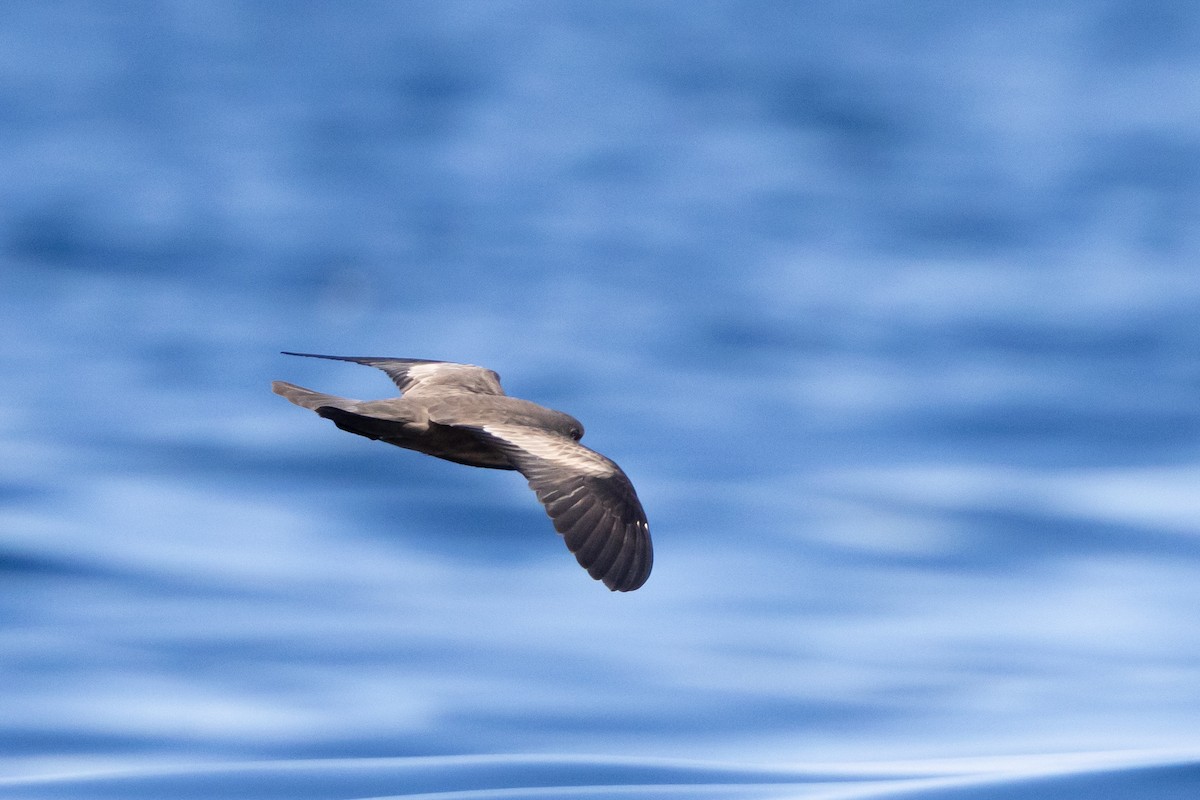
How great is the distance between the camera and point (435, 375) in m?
9.30

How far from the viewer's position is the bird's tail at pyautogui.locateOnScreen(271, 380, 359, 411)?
7672 mm

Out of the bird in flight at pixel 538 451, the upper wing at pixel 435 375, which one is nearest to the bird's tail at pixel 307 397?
the bird in flight at pixel 538 451

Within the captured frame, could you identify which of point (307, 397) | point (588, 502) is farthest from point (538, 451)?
point (307, 397)

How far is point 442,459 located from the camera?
7793 mm

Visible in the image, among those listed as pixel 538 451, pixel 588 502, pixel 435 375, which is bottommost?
pixel 588 502

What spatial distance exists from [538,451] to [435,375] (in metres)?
1.97

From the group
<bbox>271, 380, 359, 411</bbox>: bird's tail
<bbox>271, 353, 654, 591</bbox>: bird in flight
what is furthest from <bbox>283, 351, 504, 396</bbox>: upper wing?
<bbox>271, 353, 654, 591</bbox>: bird in flight

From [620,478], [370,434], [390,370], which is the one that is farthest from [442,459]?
[390,370]

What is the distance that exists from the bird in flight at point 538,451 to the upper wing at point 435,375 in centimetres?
82

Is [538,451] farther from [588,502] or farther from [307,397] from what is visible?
[307,397]

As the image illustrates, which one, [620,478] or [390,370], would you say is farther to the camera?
[390,370]

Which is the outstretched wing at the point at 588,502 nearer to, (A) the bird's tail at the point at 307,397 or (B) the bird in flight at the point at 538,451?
(B) the bird in flight at the point at 538,451

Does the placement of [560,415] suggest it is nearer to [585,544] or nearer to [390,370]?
[585,544]

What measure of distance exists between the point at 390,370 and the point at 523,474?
2.61 metres
